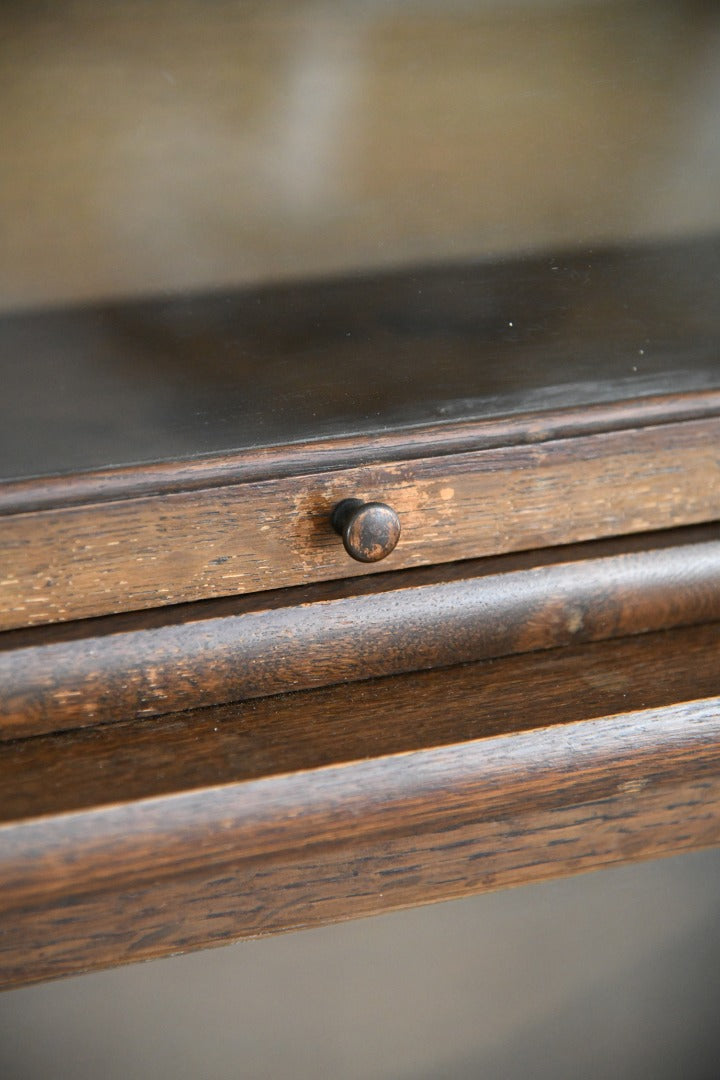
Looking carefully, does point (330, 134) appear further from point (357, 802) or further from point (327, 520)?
point (357, 802)

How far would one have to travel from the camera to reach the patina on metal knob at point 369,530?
1.27 feet

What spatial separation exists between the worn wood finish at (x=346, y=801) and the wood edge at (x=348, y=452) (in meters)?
0.09

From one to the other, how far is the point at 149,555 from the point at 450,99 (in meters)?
0.22

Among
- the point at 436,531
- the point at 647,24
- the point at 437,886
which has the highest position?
the point at 647,24

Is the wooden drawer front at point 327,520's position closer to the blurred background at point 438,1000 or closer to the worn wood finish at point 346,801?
the worn wood finish at point 346,801

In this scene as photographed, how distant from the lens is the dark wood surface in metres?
0.38

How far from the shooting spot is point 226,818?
1.15 feet

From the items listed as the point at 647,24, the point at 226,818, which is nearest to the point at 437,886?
the point at 226,818

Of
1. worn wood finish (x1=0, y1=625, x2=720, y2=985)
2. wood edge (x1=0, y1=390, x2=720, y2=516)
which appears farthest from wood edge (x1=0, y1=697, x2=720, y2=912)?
wood edge (x1=0, y1=390, x2=720, y2=516)

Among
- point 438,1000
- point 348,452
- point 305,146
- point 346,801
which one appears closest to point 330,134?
point 305,146

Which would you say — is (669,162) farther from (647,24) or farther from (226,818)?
(226,818)

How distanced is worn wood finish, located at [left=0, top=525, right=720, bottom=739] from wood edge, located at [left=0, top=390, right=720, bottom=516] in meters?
0.05

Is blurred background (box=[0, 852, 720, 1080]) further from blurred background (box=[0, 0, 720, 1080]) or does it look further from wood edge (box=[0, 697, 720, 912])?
wood edge (box=[0, 697, 720, 912])

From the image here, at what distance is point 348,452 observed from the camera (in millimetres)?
406
